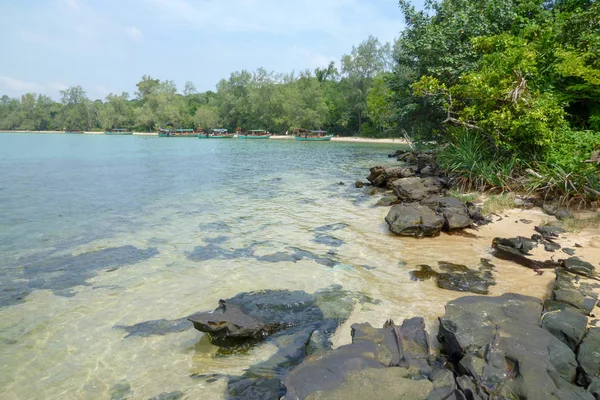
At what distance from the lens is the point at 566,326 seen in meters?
4.39

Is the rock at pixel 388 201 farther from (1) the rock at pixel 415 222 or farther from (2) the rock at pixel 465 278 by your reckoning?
(2) the rock at pixel 465 278

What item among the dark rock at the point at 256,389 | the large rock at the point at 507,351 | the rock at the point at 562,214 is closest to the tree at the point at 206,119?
the rock at the point at 562,214

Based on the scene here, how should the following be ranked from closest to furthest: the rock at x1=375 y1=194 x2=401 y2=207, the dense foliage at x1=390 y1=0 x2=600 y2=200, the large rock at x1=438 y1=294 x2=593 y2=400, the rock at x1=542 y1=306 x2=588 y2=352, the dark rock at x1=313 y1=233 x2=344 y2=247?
the large rock at x1=438 y1=294 x2=593 y2=400, the rock at x1=542 y1=306 x2=588 y2=352, the dark rock at x1=313 y1=233 x2=344 y2=247, the dense foliage at x1=390 y1=0 x2=600 y2=200, the rock at x1=375 y1=194 x2=401 y2=207

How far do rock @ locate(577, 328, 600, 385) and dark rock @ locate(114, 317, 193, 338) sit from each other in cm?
487

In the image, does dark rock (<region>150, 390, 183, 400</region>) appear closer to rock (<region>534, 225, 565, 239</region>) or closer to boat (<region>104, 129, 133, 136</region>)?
rock (<region>534, 225, 565, 239</region>)

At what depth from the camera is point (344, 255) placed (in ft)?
28.4

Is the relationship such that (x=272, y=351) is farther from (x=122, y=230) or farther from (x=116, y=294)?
(x=122, y=230)

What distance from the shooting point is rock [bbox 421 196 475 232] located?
32.6ft

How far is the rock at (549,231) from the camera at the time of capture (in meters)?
8.62

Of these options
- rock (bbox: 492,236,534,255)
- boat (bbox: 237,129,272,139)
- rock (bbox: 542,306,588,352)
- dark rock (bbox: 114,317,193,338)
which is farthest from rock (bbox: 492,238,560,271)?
boat (bbox: 237,129,272,139)

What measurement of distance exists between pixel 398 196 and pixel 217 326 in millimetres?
10467

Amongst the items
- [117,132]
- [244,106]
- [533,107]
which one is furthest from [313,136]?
[117,132]

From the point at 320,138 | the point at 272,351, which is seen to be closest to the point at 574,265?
the point at 272,351

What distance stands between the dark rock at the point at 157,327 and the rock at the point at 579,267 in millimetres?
6838
